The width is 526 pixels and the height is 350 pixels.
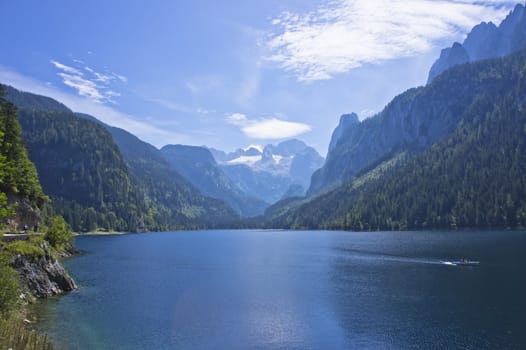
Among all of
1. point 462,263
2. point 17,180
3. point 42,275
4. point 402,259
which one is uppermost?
point 17,180

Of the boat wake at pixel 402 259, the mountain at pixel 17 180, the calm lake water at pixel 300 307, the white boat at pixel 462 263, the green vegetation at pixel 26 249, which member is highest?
the mountain at pixel 17 180

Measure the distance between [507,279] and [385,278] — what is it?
2650 centimetres

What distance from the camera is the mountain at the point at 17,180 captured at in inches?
4561

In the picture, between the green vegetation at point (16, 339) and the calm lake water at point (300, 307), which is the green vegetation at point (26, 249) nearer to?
the calm lake water at point (300, 307)

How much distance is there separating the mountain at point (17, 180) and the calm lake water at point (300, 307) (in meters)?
22.2

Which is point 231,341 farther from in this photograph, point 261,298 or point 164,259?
point 164,259

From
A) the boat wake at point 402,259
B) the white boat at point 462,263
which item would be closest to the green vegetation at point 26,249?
the boat wake at point 402,259

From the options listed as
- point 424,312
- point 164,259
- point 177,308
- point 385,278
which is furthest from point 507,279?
point 164,259

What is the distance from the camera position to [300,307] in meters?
76.6

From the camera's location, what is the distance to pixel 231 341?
56.8 m

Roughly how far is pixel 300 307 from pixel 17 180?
317ft

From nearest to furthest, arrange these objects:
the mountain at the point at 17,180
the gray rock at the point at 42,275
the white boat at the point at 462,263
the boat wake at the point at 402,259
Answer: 1. the gray rock at the point at 42,275
2. the white boat at the point at 462,263
3. the mountain at the point at 17,180
4. the boat wake at the point at 402,259

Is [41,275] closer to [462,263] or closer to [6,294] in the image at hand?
[6,294]

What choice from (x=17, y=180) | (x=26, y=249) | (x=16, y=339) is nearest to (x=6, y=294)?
(x=16, y=339)
